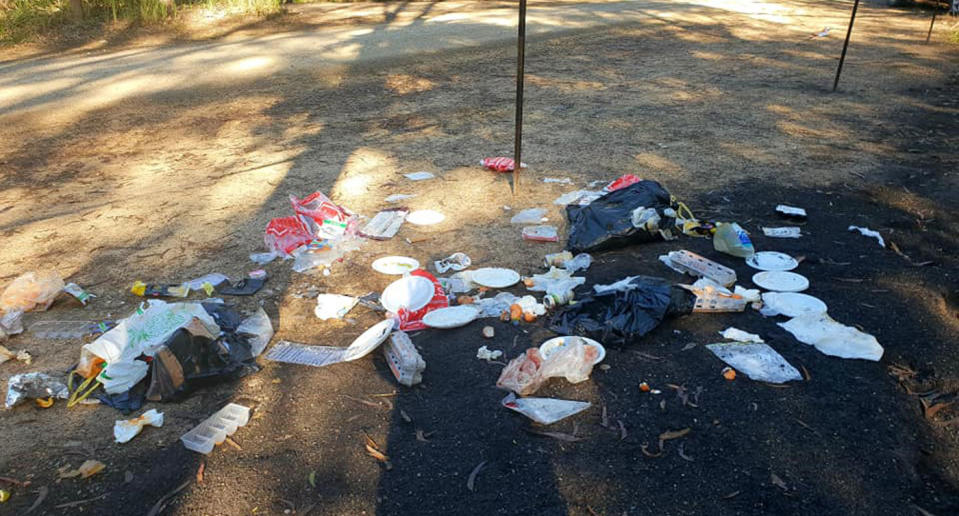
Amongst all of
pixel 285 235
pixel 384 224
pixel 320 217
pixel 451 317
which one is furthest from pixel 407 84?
pixel 451 317

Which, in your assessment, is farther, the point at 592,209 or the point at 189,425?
the point at 592,209

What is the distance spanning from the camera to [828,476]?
233 cm

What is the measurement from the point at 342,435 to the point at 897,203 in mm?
4490

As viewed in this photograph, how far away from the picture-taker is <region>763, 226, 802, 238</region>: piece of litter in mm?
4254

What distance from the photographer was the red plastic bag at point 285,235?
4184 millimetres

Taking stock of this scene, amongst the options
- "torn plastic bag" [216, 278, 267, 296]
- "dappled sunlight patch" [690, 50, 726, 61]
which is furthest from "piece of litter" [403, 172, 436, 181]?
"dappled sunlight patch" [690, 50, 726, 61]

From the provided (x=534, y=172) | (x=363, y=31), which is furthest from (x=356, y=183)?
(x=363, y=31)

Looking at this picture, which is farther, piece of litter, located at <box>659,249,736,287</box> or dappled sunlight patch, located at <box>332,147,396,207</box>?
dappled sunlight patch, located at <box>332,147,396,207</box>

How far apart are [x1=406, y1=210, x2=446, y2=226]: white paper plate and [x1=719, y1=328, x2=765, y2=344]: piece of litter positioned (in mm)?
2214

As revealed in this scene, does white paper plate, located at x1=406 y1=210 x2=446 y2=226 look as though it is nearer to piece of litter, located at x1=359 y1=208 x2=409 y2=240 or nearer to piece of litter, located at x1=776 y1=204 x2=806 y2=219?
piece of litter, located at x1=359 y1=208 x2=409 y2=240

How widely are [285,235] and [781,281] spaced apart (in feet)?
10.3

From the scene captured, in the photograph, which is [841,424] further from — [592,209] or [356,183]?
[356,183]

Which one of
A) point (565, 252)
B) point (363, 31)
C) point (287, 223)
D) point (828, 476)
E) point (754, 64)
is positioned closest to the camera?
point (828, 476)

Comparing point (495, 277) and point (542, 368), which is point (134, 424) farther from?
point (495, 277)
